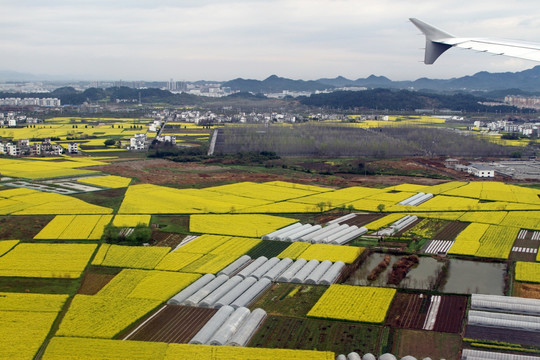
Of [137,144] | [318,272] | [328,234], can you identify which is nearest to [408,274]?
[318,272]

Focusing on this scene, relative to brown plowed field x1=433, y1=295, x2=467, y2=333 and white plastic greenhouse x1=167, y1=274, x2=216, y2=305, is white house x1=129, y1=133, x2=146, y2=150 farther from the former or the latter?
brown plowed field x1=433, y1=295, x2=467, y2=333

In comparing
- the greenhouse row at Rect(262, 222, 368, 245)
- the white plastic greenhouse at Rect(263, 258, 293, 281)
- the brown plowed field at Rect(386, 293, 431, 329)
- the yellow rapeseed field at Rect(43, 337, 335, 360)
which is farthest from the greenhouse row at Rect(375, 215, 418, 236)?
the yellow rapeseed field at Rect(43, 337, 335, 360)

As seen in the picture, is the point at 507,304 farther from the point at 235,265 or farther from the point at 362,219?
the point at 362,219

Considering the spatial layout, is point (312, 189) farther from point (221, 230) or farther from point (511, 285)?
point (511, 285)

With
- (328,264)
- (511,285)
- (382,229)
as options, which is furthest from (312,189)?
(511,285)

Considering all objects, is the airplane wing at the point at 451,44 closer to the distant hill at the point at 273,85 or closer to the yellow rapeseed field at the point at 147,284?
the yellow rapeseed field at the point at 147,284

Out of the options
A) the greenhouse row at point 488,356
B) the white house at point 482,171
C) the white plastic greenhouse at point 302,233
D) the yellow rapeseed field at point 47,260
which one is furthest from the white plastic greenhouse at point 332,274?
the white house at point 482,171
